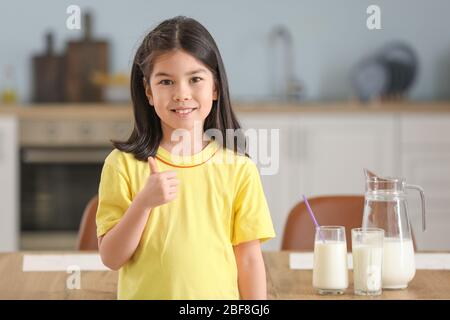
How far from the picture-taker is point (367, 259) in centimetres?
78

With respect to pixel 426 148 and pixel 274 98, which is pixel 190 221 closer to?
pixel 426 148

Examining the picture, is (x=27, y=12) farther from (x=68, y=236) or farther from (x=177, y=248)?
(x=177, y=248)

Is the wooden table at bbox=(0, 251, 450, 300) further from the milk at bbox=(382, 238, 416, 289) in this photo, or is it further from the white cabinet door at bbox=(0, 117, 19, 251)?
the white cabinet door at bbox=(0, 117, 19, 251)

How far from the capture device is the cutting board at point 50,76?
2.64 m

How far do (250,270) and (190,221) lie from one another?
0.22 feet

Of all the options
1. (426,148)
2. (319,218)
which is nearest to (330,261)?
Answer: (319,218)

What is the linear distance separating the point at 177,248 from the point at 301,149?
189 centimetres

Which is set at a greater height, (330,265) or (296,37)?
(296,37)

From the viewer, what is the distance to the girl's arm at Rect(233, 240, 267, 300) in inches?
22.3

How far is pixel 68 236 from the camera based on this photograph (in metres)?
2.44

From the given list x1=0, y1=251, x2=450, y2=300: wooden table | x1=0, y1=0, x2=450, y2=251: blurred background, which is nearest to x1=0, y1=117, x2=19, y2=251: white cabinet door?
x1=0, y1=0, x2=450, y2=251: blurred background
